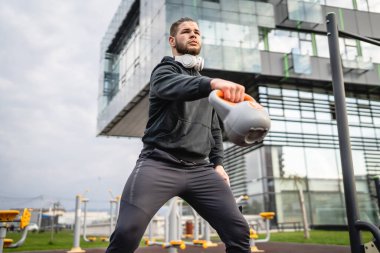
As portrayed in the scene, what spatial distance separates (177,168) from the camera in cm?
213

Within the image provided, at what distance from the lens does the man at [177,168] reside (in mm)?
1925

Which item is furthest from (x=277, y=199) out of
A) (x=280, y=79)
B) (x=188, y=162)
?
(x=188, y=162)

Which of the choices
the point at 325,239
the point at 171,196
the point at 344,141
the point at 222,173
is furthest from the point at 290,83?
the point at 171,196

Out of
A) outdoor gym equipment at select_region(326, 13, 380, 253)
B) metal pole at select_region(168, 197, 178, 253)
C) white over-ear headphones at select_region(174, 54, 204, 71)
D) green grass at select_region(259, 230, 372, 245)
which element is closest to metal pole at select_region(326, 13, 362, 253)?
outdoor gym equipment at select_region(326, 13, 380, 253)

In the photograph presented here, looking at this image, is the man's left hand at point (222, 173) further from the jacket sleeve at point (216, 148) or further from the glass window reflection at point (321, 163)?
the glass window reflection at point (321, 163)

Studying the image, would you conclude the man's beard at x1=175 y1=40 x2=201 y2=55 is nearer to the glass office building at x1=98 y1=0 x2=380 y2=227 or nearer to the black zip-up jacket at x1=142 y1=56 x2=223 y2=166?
the black zip-up jacket at x1=142 y1=56 x2=223 y2=166

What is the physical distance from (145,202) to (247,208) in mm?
17565

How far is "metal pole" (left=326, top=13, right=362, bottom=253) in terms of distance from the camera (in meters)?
2.52

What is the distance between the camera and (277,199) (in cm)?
1748

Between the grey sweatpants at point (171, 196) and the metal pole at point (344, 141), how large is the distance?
871 millimetres

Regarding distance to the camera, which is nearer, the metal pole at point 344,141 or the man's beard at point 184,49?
the man's beard at point 184,49

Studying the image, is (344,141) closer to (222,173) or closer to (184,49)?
(222,173)

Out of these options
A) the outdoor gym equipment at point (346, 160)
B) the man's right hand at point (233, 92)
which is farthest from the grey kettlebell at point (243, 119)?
the outdoor gym equipment at point (346, 160)

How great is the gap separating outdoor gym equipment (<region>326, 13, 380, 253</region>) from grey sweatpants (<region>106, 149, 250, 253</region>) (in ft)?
2.81
